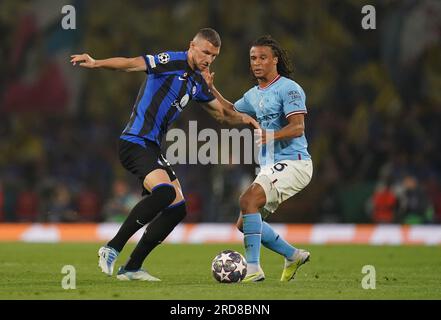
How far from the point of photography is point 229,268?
30.1ft

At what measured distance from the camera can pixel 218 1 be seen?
924 inches

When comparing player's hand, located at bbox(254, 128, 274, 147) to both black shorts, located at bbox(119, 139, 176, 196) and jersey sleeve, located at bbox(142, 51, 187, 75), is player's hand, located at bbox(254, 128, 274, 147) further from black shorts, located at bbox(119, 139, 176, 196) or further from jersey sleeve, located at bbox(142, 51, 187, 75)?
jersey sleeve, located at bbox(142, 51, 187, 75)

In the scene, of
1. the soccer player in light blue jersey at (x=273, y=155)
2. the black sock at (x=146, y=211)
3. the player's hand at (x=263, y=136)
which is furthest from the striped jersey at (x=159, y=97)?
the player's hand at (x=263, y=136)

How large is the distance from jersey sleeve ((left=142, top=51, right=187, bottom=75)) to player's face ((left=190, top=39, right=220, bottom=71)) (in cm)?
12

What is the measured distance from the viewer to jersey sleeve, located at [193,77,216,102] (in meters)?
9.89

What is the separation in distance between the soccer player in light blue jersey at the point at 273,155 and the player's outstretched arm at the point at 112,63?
88cm

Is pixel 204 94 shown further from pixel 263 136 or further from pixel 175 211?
pixel 175 211

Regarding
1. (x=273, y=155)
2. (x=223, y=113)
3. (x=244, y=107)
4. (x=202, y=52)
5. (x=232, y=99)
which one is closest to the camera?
(x=202, y=52)

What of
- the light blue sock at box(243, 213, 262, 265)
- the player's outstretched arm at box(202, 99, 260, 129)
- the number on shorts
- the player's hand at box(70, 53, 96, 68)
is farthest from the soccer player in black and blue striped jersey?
the light blue sock at box(243, 213, 262, 265)

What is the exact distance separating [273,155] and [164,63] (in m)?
1.40

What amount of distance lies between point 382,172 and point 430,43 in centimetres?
407

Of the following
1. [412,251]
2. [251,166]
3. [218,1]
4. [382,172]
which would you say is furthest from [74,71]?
[412,251]

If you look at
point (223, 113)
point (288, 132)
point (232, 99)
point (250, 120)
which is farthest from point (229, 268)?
point (232, 99)
